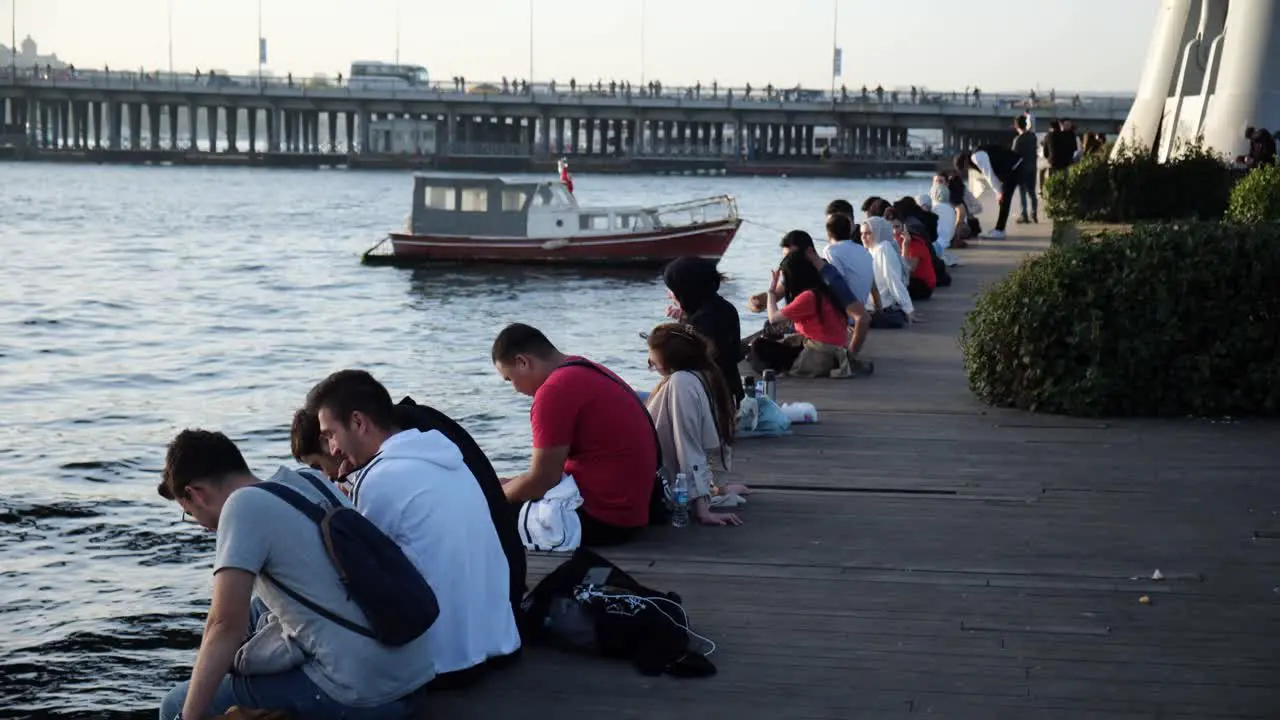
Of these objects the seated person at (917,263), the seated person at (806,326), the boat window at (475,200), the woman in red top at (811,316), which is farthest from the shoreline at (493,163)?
the woman in red top at (811,316)

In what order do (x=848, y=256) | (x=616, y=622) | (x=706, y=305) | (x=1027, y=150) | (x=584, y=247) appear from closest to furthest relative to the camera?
1. (x=616, y=622)
2. (x=706, y=305)
3. (x=848, y=256)
4. (x=1027, y=150)
5. (x=584, y=247)

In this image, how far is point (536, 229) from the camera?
4425cm

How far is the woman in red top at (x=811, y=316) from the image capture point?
13969 mm

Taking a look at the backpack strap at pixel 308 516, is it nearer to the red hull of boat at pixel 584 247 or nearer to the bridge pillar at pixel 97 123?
the red hull of boat at pixel 584 247

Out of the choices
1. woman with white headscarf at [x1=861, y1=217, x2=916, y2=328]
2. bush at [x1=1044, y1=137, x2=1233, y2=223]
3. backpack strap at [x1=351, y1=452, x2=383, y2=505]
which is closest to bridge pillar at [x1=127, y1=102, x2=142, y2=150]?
bush at [x1=1044, y1=137, x2=1233, y2=223]

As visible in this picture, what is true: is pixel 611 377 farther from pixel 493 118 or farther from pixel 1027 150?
pixel 493 118

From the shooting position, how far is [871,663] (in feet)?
22.3

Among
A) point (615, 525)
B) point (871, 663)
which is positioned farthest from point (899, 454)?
point (871, 663)

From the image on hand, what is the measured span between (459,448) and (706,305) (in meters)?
4.80

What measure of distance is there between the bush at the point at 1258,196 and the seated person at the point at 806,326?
28.3 feet

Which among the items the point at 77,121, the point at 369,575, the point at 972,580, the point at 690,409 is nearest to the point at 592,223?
the point at 690,409

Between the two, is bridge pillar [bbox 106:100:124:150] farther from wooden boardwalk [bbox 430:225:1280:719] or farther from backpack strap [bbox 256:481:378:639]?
backpack strap [bbox 256:481:378:639]

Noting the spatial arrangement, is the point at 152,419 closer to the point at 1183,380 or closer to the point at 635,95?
the point at 1183,380

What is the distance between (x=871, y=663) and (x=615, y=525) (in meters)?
2.08
